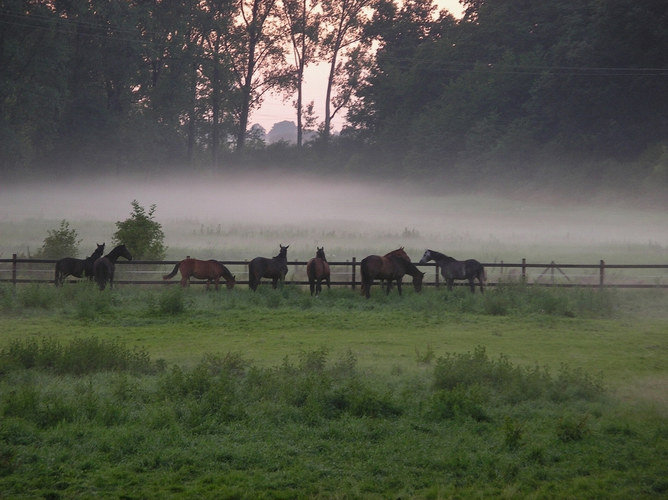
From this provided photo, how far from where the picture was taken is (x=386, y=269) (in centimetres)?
2516

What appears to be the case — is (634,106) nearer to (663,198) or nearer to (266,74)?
(663,198)

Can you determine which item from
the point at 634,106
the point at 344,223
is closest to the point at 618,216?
the point at 634,106

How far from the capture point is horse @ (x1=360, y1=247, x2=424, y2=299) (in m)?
24.9

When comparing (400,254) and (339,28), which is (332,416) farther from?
(339,28)

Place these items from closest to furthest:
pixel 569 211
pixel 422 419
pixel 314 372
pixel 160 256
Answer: pixel 422 419 < pixel 314 372 < pixel 160 256 < pixel 569 211

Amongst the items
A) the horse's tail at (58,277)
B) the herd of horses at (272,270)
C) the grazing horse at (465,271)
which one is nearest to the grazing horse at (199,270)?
the herd of horses at (272,270)

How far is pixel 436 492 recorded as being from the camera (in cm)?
853

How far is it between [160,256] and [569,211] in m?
40.9

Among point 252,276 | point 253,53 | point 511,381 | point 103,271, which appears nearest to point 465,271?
point 252,276

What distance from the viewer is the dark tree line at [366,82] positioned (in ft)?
205

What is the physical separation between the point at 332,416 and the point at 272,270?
14700 millimetres

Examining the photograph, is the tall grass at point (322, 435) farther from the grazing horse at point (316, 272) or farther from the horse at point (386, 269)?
the grazing horse at point (316, 272)

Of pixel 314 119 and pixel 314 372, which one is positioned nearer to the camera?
pixel 314 372

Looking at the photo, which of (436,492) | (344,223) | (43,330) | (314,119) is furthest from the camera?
(314,119)
